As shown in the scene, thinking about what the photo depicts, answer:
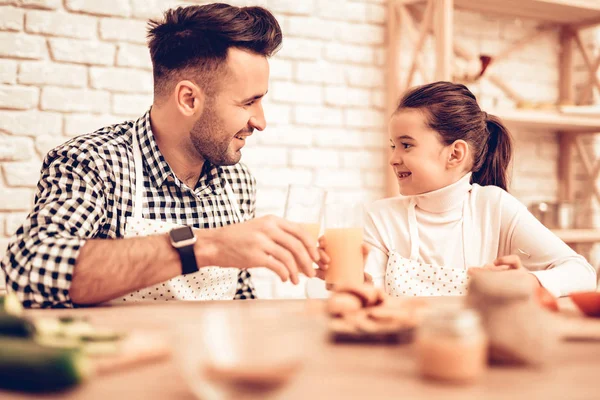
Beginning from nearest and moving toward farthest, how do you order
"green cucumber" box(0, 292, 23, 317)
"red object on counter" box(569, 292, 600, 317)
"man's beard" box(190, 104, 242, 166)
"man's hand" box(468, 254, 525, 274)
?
"green cucumber" box(0, 292, 23, 317), "red object on counter" box(569, 292, 600, 317), "man's hand" box(468, 254, 525, 274), "man's beard" box(190, 104, 242, 166)

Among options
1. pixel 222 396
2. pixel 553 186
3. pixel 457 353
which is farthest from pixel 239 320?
pixel 553 186

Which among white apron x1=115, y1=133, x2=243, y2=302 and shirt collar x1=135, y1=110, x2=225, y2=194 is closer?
white apron x1=115, y1=133, x2=243, y2=302

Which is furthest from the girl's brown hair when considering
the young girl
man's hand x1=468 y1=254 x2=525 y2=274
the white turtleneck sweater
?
man's hand x1=468 y1=254 x2=525 y2=274

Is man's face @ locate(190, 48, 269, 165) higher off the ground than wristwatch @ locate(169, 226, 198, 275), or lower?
higher

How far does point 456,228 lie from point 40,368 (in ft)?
5.35

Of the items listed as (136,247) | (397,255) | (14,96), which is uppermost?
(14,96)

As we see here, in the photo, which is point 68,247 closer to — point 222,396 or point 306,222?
point 306,222

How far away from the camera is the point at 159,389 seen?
2.17 feet

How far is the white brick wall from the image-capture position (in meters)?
2.53

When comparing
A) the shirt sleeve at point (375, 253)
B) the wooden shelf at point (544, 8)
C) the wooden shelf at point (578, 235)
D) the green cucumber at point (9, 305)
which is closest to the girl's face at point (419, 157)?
the shirt sleeve at point (375, 253)

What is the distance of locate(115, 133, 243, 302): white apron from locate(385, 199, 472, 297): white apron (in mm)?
475

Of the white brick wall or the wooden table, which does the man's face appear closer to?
the white brick wall

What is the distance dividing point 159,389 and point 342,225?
0.75 m

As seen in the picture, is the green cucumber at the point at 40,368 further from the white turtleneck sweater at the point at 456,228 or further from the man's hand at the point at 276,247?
the white turtleneck sweater at the point at 456,228
